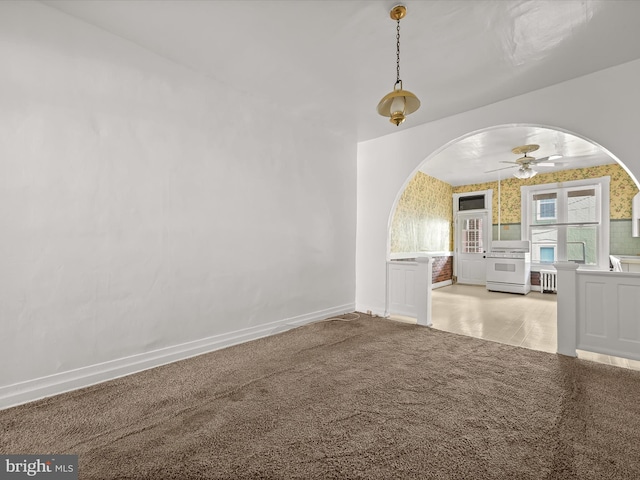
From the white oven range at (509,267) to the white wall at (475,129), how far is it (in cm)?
416

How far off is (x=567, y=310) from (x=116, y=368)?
13.9ft

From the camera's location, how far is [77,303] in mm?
2285

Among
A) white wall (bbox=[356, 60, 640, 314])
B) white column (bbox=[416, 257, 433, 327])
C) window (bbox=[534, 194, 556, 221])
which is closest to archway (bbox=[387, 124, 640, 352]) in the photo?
white wall (bbox=[356, 60, 640, 314])

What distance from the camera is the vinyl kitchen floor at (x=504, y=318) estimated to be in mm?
3443

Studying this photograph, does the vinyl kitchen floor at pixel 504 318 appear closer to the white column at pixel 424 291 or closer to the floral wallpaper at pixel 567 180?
the white column at pixel 424 291

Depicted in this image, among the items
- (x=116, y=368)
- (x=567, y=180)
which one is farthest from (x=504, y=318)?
(x=116, y=368)

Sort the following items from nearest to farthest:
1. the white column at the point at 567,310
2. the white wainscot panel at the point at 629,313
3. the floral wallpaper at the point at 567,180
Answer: the white wainscot panel at the point at 629,313 → the white column at the point at 567,310 → the floral wallpaper at the point at 567,180

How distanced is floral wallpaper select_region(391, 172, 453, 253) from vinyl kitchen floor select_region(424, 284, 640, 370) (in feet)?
4.30

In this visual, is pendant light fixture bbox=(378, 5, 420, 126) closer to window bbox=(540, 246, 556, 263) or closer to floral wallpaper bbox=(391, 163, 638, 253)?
floral wallpaper bbox=(391, 163, 638, 253)

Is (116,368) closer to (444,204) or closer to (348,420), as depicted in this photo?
(348,420)

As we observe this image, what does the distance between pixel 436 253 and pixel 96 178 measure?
7.21 metres

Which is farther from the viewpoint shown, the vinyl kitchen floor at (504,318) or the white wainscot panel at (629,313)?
the vinyl kitchen floor at (504,318)

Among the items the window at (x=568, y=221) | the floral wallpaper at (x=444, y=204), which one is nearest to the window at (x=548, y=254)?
the window at (x=568, y=221)

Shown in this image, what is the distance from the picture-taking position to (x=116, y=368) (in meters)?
2.45
